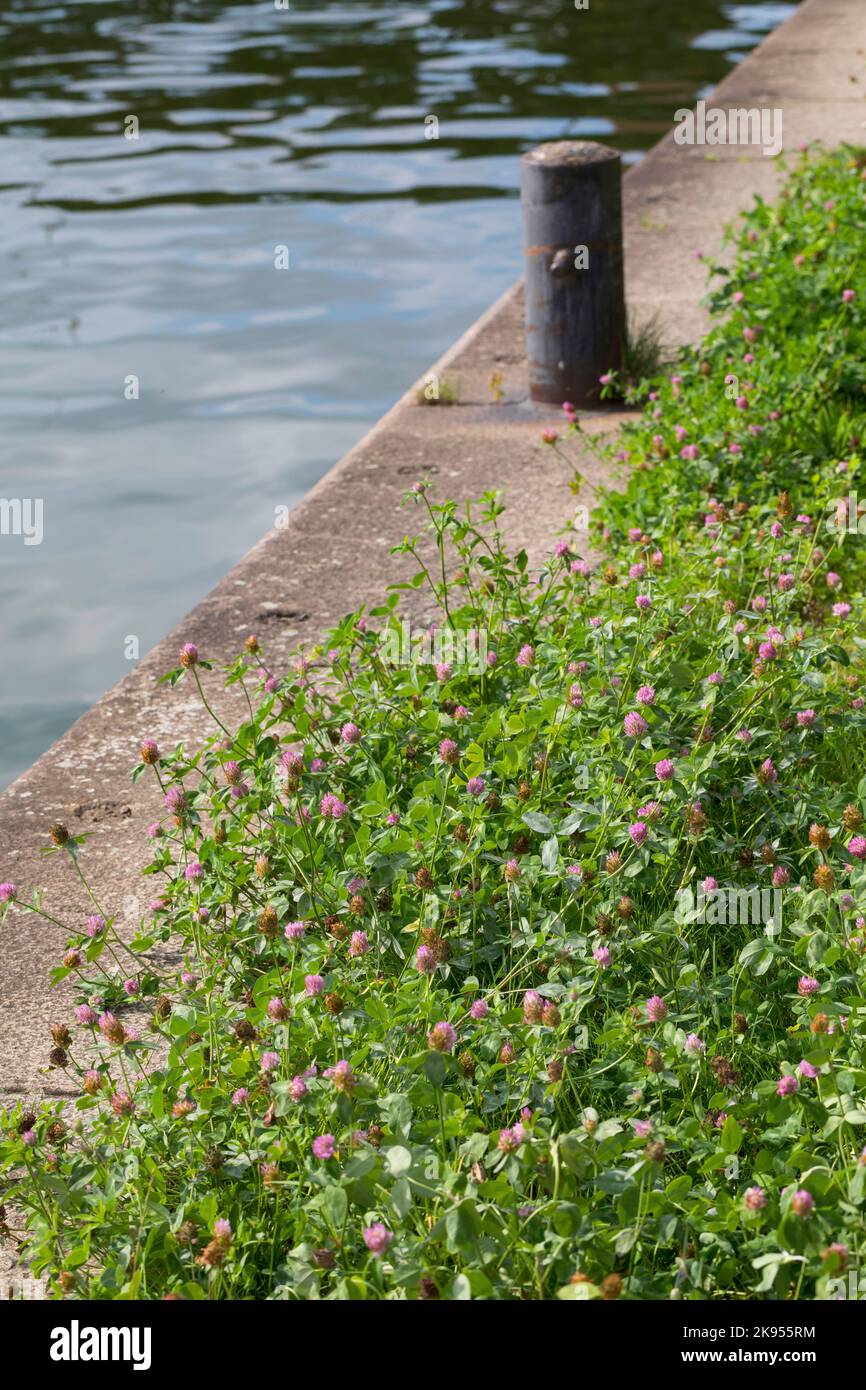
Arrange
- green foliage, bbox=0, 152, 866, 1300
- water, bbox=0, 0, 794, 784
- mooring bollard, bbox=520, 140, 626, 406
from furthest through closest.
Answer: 1. water, bbox=0, 0, 794, 784
2. mooring bollard, bbox=520, 140, 626, 406
3. green foliage, bbox=0, 152, 866, 1300

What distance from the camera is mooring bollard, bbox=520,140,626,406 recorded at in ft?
20.7

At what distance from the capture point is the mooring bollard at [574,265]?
20.7 ft

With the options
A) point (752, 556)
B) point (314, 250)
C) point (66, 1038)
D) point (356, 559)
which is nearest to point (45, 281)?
point (314, 250)

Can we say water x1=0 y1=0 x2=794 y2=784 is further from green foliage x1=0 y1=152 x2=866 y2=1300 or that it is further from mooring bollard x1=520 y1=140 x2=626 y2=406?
green foliage x1=0 y1=152 x2=866 y2=1300

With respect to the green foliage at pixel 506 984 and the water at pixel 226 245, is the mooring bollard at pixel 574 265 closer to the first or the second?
the water at pixel 226 245

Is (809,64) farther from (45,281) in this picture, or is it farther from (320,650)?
(320,650)

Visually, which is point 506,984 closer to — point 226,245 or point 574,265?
point 574,265

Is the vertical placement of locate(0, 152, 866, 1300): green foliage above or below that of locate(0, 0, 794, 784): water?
below

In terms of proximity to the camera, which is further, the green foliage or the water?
the water

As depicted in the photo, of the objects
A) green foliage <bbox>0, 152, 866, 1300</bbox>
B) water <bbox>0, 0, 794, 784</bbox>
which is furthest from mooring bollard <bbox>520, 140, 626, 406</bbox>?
green foliage <bbox>0, 152, 866, 1300</bbox>

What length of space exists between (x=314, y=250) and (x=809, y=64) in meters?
4.52

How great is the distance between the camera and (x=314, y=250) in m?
10.1

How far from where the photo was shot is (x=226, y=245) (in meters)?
10.3

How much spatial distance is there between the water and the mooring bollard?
55.7 inches
